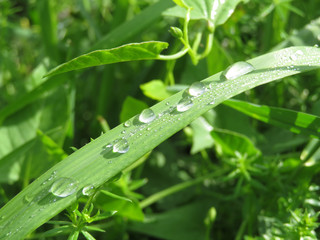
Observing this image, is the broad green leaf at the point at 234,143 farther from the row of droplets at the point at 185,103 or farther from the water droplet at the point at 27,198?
the water droplet at the point at 27,198

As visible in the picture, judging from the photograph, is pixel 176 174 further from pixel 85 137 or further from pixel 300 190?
pixel 300 190

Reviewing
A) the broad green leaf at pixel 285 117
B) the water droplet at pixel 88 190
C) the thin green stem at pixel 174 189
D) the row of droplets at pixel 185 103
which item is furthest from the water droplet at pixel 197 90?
the thin green stem at pixel 174 189

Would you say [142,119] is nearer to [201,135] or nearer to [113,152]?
[113,152]

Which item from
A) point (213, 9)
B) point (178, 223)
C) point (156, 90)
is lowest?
point (178, 223)

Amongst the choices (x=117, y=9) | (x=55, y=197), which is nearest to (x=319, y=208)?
(x=55, y=197)

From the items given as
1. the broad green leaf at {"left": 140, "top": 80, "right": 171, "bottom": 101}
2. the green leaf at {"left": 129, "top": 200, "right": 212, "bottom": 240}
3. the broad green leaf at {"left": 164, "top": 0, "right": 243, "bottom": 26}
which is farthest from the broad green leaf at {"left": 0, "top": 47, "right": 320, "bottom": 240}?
the green leaf at {"left": 129, "top": 200, "right": 212, "bottom": 240}

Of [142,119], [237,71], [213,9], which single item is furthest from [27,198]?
[213,9]
